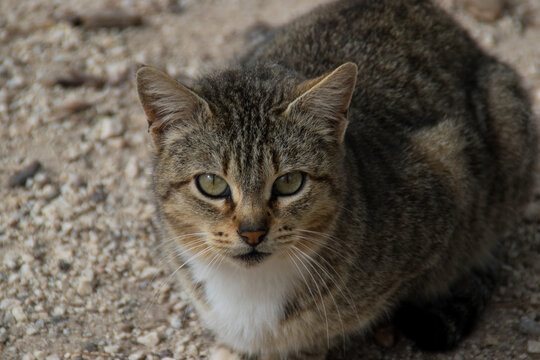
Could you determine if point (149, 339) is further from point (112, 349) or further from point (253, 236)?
point (253, 236)

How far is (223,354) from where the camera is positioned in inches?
156

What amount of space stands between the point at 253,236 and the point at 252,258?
16cm

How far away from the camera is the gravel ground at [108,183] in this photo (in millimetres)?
4078

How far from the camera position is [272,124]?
3303 mm

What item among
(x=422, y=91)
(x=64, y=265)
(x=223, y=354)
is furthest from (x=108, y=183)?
(x=422, y=91)

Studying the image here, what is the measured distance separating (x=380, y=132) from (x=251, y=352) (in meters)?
1.54

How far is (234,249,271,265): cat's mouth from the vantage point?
3193 mm

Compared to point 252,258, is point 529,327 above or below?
below

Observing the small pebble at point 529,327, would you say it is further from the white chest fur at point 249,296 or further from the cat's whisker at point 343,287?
the white chest fur at point 249,296

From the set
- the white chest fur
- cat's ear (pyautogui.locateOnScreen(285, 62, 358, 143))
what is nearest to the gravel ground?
the white chest fur

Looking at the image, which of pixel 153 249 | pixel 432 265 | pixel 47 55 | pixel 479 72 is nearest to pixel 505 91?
pixel 479 72

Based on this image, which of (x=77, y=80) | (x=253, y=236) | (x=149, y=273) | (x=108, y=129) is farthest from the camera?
(x=77, y=80)

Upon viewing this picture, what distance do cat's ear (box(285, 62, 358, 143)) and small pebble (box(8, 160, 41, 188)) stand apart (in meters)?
2.63

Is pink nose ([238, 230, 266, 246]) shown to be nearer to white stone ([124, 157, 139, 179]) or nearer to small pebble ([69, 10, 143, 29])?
white stone ([124, 157, 139, 179])
